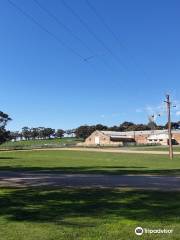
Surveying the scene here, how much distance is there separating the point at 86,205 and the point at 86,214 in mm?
1391

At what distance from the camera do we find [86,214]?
11.2 metres

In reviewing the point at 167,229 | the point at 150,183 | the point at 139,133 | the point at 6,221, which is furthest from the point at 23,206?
the point at 139,133

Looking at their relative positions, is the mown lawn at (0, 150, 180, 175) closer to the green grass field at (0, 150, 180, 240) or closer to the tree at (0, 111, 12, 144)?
the tree at (0, 111, 12, 144)

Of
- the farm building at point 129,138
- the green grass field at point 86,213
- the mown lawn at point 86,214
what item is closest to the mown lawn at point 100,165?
the green grass field at point 86,213

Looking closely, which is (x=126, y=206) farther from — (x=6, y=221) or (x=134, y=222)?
(x=6, y=221)

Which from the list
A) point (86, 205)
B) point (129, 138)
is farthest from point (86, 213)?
point (129, 138)

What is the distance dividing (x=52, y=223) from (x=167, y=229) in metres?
2.44

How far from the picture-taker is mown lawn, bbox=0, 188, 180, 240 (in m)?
9.20

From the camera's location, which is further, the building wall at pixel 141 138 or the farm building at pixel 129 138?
the building wall at pixel 141 138

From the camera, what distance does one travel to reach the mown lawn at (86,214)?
30.2 ft

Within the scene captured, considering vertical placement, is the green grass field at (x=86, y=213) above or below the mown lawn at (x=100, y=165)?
below

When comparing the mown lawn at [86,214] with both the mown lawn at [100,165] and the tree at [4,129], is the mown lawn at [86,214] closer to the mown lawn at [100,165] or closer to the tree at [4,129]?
the mown lawn at [100,165]

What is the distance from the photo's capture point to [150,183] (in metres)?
18.8

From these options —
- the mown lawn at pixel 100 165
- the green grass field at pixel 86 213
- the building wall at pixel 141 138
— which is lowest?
the green grass field at pixel 86 213
